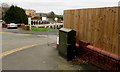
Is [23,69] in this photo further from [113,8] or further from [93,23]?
[113,8]

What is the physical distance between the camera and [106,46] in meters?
5.09

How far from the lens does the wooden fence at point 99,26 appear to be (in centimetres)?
469

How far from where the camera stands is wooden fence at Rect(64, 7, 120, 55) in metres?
4.69

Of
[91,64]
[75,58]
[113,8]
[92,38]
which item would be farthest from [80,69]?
[113,8]

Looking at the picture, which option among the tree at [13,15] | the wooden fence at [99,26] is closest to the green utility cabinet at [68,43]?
the wooden fence at [99,26]

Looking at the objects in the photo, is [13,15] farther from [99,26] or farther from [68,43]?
[99,26]

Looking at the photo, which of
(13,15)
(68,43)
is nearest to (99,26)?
(68,43)

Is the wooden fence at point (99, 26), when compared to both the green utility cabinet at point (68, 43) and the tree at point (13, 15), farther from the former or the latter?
the tree at point (13, 15)

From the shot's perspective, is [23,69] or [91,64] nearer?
[23,69]

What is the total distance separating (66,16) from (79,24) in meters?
1.27

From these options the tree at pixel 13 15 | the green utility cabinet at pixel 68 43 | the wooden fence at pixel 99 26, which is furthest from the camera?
the tree at pixel 13 15

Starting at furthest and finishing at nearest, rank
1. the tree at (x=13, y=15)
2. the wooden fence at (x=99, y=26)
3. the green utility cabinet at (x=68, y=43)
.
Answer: the tree at (x=13, y=15) < the green utility cabinet at (x=68, y=43) < the wooden fence at (x=99, y=26)

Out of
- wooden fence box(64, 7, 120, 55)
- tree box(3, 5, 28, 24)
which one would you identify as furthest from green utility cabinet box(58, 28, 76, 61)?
tree box(3, 5, 28, 24)

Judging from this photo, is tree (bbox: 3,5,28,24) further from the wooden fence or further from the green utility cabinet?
the green utility cabinet
